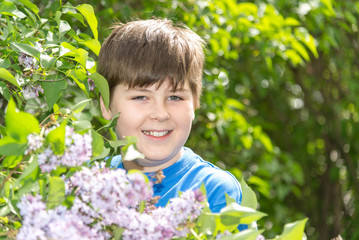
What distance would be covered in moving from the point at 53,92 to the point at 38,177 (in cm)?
46

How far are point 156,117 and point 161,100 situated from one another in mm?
49

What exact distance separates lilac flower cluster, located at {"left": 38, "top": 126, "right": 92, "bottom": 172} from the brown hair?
669mm

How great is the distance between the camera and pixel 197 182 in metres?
1.57

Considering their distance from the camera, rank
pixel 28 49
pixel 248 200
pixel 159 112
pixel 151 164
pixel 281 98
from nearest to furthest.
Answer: pixel 248 200
pixel 28 49
pixel 159 112
pixel 151 164
pixel 281 98

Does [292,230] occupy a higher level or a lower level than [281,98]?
higher

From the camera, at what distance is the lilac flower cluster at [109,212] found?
84cm

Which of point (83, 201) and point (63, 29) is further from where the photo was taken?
point (63, 29)

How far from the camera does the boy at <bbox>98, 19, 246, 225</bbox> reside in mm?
1561

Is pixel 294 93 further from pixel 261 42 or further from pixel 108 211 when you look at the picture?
pixel 108 211

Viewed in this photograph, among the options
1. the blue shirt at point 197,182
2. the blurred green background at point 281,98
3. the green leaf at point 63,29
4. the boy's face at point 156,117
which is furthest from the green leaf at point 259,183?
the green leaf at point 63,29

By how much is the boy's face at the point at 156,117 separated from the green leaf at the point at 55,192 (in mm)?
658

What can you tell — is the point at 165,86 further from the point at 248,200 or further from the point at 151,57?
the point at 248,200

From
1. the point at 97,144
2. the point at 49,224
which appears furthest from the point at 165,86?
the point at 49,224

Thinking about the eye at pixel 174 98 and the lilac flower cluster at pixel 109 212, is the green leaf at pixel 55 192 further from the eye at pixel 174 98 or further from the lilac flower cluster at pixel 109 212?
the eye at pixel 174 98
